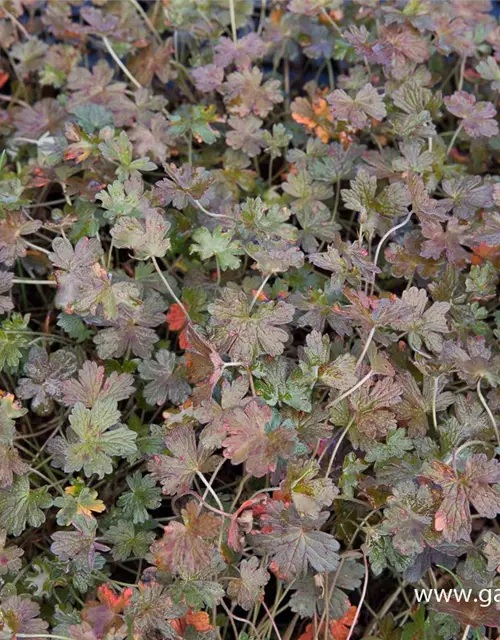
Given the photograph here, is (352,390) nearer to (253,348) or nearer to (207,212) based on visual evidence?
(253,348)

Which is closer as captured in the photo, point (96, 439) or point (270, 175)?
point (96, 439)

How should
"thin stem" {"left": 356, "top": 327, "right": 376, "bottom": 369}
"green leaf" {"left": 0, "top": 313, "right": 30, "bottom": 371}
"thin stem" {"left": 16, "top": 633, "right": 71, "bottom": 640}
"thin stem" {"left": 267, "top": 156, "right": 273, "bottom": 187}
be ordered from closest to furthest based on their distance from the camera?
"thin stem" {"left": 16, "top": 633, "right": 71, "bottom": 640} < "thin stem" {"left": 356, "top": 327, "right": 376, "bottom": 369} < "green leaf" {"left": 0, "top": 313, "right": 30, "bottom": 371} < "thin stem" {"left": 267, "top": 156, "right": 273, "bottom": 187}

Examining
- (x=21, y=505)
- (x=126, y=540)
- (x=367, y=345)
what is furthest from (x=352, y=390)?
(x=21, y=505)

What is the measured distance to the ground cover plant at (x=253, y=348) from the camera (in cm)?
138

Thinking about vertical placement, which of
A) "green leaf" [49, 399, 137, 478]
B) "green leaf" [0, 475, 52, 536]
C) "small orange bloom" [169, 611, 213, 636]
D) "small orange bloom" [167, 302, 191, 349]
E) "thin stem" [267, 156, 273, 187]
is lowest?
"small orange bloom" [169, 611, 213, 636]

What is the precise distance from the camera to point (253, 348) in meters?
1.42

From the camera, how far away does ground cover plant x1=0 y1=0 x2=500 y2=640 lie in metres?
1.38

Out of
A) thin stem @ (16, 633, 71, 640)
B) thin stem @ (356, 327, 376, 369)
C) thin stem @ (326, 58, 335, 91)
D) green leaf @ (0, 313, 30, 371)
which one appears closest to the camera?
thin stem @ (16, 633, 71, 640)

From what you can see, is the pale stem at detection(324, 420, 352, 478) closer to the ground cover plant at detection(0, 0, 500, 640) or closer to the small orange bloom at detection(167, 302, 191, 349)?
Result: the ground cover plant at detection(0, 0, 500, 640)

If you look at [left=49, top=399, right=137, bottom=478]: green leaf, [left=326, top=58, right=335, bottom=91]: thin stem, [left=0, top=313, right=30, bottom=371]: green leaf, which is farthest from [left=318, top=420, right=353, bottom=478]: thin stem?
[left=326, top=58, right=335, bottom=91]: thin stem

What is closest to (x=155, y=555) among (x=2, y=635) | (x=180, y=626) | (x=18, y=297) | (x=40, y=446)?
(x=180, y=626)

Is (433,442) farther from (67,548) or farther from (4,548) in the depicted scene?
(4,548)

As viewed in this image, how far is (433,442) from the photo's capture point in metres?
1.50

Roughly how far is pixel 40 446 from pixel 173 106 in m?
1.09
